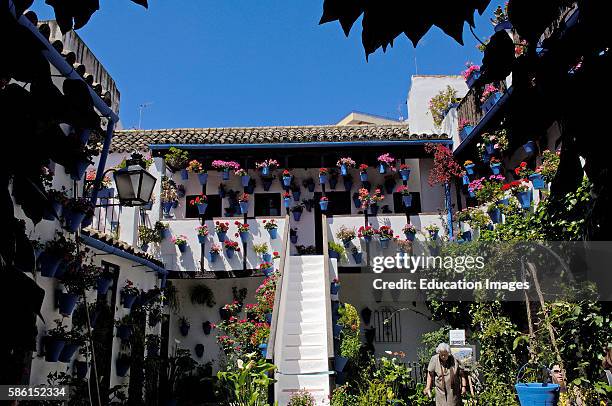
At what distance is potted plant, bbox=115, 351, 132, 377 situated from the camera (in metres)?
9.80

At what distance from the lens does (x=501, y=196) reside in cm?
1083

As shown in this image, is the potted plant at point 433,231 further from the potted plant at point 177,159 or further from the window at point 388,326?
the potted plant at point 177,159

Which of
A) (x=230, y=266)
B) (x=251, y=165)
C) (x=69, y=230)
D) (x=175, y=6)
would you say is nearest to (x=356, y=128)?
(x=251, y=165)

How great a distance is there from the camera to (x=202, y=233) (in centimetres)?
1347

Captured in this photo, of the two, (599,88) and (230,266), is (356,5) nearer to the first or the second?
(599,88)

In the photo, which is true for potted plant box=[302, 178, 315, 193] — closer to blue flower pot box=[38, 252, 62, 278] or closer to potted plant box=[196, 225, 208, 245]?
potted plant box=[196, 225, 208, 245]

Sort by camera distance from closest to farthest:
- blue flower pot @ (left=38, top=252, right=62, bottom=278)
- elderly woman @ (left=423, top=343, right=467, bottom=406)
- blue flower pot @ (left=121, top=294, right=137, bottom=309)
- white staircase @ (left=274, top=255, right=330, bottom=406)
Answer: blue flower pot @ (left=38, top=252, right=62, bottom=278)
elderly woman @ (left=423, top=343, right=467, bottom=406)
white staircase @ (left=274, top=255, right=330, bottom=406)
blue flower pot @ (left=121, top=294, right=137, bottom=309)

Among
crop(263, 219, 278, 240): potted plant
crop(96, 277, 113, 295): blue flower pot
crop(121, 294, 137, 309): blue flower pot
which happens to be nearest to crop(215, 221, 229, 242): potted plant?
crop(263, 219, 278, 240): potted plant

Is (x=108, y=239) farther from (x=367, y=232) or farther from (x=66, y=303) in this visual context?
(x=367, y=232)

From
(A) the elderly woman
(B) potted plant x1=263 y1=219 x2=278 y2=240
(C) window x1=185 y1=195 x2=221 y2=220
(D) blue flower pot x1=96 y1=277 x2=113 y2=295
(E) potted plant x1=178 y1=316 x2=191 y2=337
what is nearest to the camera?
(A) the elderly woman

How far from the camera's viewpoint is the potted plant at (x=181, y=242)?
44.1 feet

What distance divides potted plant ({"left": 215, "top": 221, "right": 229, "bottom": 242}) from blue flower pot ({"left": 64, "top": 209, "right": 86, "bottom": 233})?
637cm

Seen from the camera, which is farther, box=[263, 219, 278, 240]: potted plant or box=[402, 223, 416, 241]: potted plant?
box=[263, 219, 278, 240]: potted plant

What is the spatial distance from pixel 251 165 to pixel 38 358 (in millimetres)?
9255
